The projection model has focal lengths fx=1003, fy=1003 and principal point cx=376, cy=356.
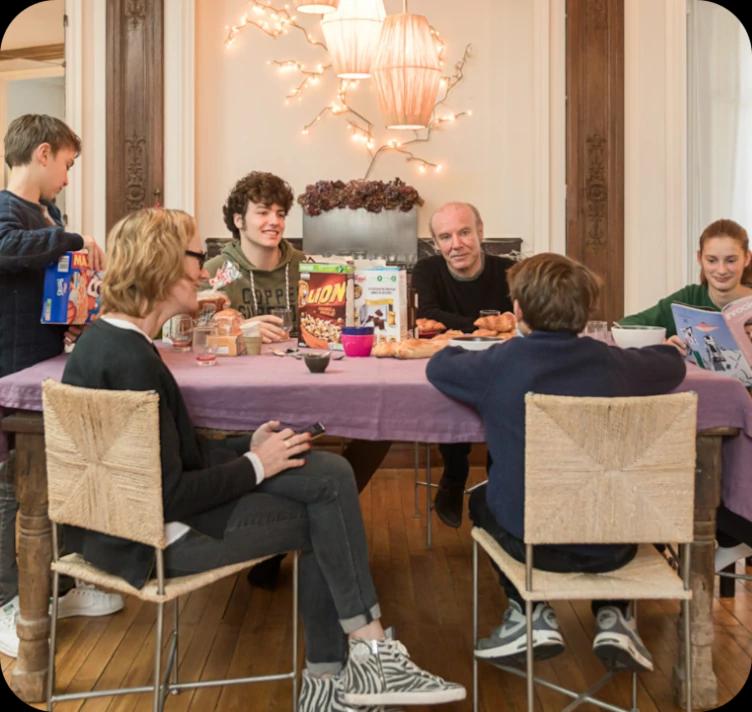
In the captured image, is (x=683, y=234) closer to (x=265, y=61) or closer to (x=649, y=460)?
(x=265, y=61)

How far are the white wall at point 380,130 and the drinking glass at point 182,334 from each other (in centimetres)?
302

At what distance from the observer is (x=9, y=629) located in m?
2.84

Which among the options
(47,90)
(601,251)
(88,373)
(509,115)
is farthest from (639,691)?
(47,90)

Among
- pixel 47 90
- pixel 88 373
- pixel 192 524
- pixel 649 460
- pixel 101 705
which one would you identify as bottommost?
pixel 101 705

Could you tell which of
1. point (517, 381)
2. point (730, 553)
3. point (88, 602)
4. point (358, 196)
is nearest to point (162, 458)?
point (517, 381)

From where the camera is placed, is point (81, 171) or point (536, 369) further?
point (81, 171)

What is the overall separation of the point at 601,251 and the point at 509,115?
1008 millimetres

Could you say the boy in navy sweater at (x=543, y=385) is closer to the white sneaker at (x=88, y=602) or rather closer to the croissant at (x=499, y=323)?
the croissant at (x=499, y=323)

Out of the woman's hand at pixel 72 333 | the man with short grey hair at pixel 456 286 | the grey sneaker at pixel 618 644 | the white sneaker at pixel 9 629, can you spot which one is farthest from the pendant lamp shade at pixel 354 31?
the grey sneaker at pixel 618 644

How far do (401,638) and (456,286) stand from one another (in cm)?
151

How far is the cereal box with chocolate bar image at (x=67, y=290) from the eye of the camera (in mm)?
2818

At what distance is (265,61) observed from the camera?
6.09 metres

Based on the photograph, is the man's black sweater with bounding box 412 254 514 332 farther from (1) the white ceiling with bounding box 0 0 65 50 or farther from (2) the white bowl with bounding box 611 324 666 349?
(1) the white ceiling with bounding box 0 0 65 50

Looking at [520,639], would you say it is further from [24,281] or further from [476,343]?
[24,281]
